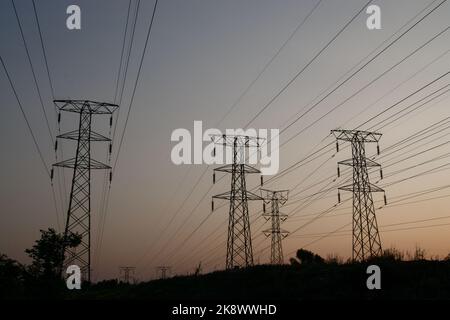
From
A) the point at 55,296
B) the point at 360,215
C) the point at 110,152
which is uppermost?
the point at 110,152

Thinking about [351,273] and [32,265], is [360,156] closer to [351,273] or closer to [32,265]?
[351,273]

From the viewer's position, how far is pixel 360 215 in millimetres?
41531

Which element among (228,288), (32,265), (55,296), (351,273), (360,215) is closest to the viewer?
(351,273)

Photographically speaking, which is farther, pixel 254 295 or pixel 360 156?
pixel 360 156

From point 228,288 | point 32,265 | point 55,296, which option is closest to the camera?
point 228,288

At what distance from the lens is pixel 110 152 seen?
38.2 m

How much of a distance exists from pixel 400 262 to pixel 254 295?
6.14m

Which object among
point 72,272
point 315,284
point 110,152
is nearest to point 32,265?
point 72,272
